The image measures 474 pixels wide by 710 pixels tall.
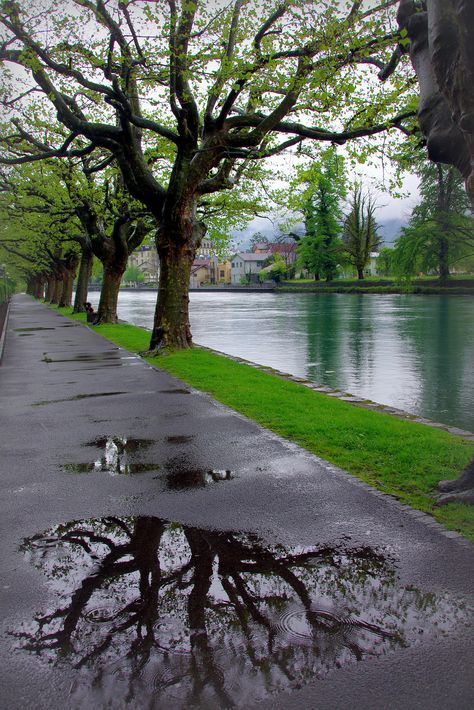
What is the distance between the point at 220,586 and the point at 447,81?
4.14 meters

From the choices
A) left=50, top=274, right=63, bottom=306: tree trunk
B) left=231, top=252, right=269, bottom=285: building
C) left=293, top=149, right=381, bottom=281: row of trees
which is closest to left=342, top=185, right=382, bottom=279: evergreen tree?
left=293, top=149, right=381, bottom=281: row of trees

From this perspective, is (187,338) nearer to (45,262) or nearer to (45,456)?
(45,456)

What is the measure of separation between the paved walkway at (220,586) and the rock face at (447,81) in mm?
1260

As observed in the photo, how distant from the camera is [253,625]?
332 centimetres

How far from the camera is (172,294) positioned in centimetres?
1664

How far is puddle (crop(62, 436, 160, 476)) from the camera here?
6.39m

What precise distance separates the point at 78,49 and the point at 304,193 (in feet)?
32.1

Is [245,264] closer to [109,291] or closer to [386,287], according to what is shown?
[386,287]

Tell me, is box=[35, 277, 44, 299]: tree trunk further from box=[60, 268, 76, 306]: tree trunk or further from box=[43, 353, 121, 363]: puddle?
box=[43, 353, 121, 363]: puddle

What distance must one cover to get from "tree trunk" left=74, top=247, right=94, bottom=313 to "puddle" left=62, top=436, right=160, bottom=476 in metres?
27.6

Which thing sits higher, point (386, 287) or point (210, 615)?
point (386, 287)

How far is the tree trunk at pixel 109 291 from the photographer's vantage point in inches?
1091

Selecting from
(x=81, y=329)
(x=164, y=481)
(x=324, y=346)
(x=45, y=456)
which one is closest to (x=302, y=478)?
(x=164, y=481)

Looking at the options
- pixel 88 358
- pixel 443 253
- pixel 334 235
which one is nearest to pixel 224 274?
pixel 334 235
